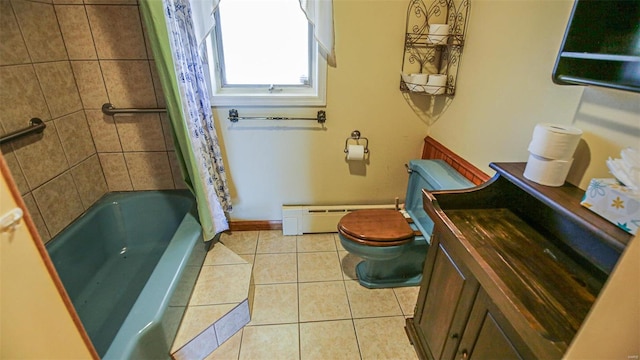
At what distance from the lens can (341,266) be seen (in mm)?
2027

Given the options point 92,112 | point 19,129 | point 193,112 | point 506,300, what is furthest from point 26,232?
point 92,112

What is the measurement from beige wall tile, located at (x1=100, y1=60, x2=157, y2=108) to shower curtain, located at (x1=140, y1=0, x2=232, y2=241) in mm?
379

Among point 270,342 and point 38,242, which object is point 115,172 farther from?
point 38,242

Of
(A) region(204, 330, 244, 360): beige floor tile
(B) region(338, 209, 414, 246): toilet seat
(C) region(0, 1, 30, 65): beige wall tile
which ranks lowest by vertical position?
(A) region(204, 330, 244, 360): beige floor tile

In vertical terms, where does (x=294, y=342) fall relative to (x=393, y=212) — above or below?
below

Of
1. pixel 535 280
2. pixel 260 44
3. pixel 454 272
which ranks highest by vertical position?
pixel 260 44

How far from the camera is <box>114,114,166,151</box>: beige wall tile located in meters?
1.86

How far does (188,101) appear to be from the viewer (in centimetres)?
151

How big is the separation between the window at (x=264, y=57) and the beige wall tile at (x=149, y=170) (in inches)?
22.8

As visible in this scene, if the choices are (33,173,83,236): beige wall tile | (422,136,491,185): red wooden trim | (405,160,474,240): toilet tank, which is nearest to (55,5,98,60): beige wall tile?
(33,173,83,236): beige wall tile

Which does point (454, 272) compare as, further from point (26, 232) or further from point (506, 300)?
point (26, 232)

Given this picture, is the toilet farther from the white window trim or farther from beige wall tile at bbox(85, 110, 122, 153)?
beige wall tile at bbox(85, 110, 122, 153)

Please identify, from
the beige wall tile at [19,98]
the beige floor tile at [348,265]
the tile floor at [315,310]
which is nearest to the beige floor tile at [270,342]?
the tile floor at [315,310]

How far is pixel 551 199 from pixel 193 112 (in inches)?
64.4
